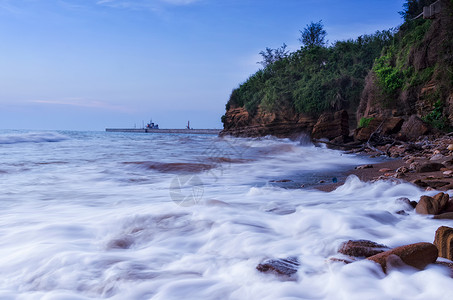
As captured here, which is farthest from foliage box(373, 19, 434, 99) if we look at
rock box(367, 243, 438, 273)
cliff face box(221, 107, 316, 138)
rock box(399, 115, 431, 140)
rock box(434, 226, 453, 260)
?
rock box(367, 243, 438, 273)

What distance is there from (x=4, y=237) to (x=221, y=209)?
7.05 feet

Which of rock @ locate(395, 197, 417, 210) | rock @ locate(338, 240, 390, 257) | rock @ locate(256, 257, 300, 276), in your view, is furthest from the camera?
rock @ locate(395, 197, 417, 210)

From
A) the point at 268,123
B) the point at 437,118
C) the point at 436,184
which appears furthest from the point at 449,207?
the point at 268,123

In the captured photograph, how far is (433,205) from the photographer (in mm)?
2885

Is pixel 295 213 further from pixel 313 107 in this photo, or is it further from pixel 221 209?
pixel 313 107

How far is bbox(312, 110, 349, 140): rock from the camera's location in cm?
1524

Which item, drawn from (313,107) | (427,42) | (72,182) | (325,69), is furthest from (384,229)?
(325,69)

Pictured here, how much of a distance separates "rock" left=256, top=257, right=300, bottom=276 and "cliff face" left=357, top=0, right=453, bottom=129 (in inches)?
485

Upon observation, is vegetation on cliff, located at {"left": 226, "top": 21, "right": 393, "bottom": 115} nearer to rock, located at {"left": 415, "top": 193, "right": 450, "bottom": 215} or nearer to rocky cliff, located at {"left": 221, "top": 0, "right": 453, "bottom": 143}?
rocky cliff, located at {"left": 221, "top": 0, "right": 453, "bottom": 143}

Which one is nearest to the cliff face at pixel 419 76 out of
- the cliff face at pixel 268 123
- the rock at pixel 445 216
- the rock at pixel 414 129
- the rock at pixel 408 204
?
the rock at pixel 414 129

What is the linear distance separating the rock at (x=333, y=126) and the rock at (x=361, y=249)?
13.2 meters

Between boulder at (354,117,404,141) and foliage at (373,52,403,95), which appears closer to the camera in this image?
boulder at (354,117,404,141)

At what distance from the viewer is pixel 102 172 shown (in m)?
7.66

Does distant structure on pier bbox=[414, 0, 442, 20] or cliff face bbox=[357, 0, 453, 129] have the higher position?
distant structure on pier bbox=[414, 0, 442, 20]
